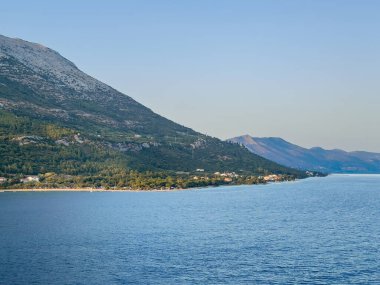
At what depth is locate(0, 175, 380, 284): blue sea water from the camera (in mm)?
81062

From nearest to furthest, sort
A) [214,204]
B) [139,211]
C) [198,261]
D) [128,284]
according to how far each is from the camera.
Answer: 1. [128,284]
2. [198,261]
3. [139,211]
4. [214,204]

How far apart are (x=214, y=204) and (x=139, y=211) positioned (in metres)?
34.6

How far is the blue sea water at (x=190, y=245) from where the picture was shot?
266ft

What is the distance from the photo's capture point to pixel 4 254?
9731 cm

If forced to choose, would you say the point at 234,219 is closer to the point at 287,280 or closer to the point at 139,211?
the point at 139,211

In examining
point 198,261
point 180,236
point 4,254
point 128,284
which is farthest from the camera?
point 180,236

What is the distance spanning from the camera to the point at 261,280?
77688 mm

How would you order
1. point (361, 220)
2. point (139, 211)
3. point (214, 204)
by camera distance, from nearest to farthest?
point (361, 220) → point (139, 211) → point (214, 204)

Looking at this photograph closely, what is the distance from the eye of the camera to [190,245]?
344 ft

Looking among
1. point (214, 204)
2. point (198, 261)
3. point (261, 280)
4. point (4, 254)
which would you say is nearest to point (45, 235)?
point (4, 254)

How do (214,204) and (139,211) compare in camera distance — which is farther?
(214,204)

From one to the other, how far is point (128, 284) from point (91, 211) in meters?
91.9

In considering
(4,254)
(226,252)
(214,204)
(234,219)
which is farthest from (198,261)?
(214,204)

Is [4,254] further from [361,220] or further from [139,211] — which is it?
[361,220]
